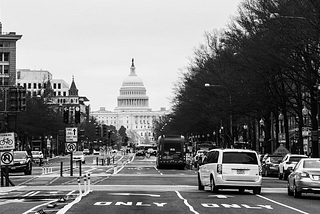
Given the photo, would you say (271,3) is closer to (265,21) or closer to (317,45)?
(265,21)

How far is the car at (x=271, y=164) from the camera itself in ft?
175

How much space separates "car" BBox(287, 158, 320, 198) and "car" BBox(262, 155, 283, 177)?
80.8 ft

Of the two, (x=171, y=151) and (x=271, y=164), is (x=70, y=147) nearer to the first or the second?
(x=271, y=164)

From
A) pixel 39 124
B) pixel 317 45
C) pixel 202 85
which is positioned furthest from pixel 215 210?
pixel 39 124

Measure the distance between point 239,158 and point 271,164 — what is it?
79.1ft

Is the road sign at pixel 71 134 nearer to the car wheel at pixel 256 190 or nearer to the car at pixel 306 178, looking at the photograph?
the car wheel at pixel 256 190

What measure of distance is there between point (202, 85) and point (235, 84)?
64.8ft

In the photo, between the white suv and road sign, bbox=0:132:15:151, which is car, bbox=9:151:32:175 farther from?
the white suv

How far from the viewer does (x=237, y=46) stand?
5684 centimetres

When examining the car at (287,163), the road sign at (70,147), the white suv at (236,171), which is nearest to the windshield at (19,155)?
the road sign at (70,147)

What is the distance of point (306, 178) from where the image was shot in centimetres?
2744

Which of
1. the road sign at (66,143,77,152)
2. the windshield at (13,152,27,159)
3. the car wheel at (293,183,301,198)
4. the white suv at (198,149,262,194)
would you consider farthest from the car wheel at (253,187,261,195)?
the windshield at (13,152,27,159)

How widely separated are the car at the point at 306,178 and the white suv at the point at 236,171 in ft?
5.51

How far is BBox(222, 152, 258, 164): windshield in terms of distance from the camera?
98.0 feet
